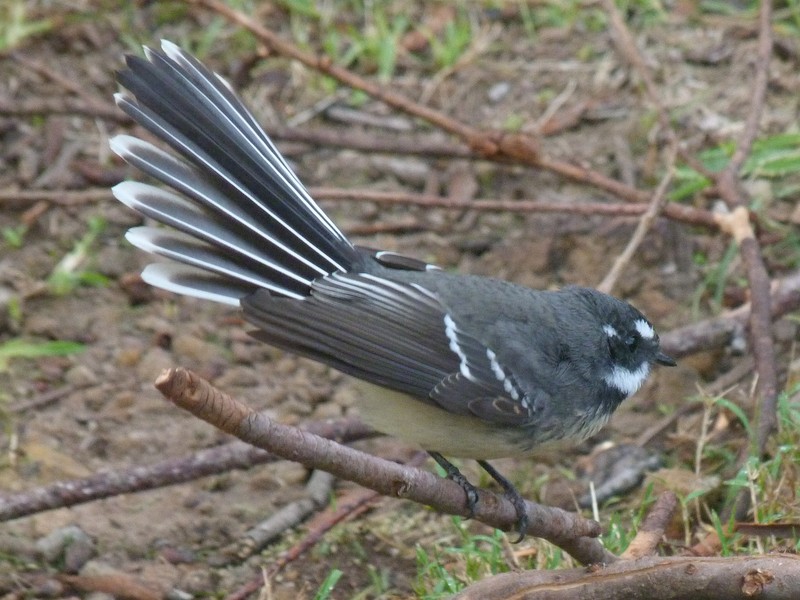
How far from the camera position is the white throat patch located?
4.16 meters

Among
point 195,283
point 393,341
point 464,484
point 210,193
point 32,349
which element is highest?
point 210,193

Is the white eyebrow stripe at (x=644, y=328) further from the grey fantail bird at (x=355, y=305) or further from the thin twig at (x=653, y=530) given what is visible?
the thin twig at (x=653, y=530)

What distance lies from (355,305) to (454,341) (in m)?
0.36

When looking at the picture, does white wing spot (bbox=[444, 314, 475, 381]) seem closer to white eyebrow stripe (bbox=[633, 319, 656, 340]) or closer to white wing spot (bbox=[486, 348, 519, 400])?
white wing spot (bbox=[486, 348, 519, 400])

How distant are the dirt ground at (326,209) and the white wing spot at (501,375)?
2.73 ft

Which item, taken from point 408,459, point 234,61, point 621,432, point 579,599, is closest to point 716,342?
point 621,432

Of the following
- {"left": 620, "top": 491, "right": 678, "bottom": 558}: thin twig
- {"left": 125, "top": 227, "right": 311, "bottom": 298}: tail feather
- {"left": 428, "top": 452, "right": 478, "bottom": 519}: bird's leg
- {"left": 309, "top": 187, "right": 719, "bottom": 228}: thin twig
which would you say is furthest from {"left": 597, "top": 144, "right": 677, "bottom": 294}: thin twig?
{"left": 125, "top": 227, "right": 311, "bottom": 298}: tail feather

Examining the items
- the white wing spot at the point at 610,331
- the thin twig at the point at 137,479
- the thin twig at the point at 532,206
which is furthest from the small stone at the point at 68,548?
the white wing spot at the point at 610,331

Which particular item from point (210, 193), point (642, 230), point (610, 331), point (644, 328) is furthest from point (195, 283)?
point (642, 230)

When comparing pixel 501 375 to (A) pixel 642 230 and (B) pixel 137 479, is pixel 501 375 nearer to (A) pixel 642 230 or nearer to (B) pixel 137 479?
(B) pixel 137 479

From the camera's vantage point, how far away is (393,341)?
4.01m

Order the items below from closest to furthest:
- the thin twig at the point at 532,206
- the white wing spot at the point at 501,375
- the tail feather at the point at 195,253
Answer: the tail feather at the point at 195,253
the white wing spot at the point at 501,375
the thin twig at the point at 532,206

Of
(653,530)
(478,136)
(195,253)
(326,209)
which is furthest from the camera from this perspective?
(326,209)

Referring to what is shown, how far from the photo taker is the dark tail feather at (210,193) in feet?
12.5
